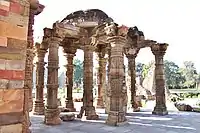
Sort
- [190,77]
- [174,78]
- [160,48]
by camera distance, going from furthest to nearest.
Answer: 1. [190,77]
2. [174,78]
3. [160,48]

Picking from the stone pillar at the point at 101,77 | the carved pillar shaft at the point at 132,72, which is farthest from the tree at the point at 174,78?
the carved pillar shaft at the point at 132,72

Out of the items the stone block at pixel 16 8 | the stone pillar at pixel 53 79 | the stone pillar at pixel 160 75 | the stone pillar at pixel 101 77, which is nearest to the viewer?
the stone block at pixel 16 8

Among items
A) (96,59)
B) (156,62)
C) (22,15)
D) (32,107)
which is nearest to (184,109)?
(156,62)

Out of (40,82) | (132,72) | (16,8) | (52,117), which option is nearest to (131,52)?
(132,72)

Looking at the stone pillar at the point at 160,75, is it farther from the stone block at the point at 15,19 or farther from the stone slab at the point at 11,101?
the stone slab at the point at 11,101

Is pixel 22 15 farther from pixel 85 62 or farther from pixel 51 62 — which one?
pixel 85 62

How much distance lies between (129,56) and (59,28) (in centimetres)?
580

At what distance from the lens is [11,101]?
9.90 ft

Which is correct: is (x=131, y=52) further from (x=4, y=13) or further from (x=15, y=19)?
(x=4, y=13)

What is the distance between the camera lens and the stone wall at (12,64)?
2.96 meters

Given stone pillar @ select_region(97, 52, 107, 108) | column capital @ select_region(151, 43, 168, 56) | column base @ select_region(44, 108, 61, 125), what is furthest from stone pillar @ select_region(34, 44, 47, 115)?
column capital @ select_region(151, 43, 168, 56)

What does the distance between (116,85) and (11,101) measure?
6.06 m

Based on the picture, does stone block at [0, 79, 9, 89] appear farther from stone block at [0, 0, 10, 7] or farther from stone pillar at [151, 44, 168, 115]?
stone pillar at [151, 44, 168, 115]

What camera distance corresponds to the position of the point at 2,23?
3012 millimetres
